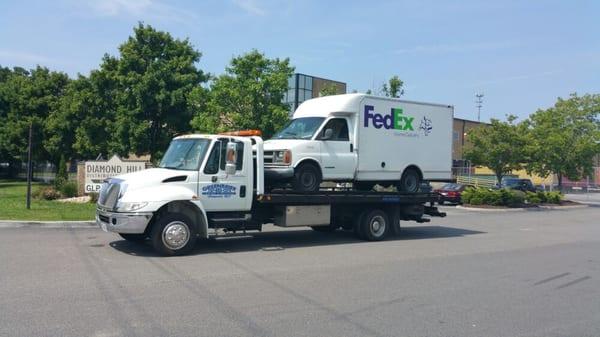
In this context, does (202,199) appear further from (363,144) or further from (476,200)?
(476,200)

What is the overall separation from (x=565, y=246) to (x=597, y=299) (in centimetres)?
657

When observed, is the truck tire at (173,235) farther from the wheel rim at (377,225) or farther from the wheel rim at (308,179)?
the wheel rim at (377,225)

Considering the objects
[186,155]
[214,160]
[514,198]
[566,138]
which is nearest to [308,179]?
[214,160]

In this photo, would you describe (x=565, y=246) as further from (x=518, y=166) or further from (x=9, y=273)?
(x=518, y=166)

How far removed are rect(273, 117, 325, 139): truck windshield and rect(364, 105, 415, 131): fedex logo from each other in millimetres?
1237

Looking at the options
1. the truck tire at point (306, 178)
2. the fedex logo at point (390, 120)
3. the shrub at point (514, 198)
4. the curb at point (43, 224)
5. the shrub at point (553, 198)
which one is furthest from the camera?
the shrub at point (553, 198)

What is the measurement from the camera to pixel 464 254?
11.8 metres

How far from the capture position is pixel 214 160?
11.1 m

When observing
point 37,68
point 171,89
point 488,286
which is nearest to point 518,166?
point 171,89

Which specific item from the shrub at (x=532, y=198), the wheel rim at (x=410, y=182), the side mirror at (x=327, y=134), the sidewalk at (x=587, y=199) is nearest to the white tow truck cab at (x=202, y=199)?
the side mirror at (x=327, y=134)

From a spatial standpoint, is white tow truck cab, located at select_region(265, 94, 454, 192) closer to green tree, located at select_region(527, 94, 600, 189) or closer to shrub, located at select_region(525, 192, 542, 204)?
shrub, located at select_region(525, 192, 542, 204)

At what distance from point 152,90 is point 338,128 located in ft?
60.2

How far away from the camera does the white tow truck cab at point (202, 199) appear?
10188mm

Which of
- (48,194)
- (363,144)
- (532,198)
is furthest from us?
(532,198)
